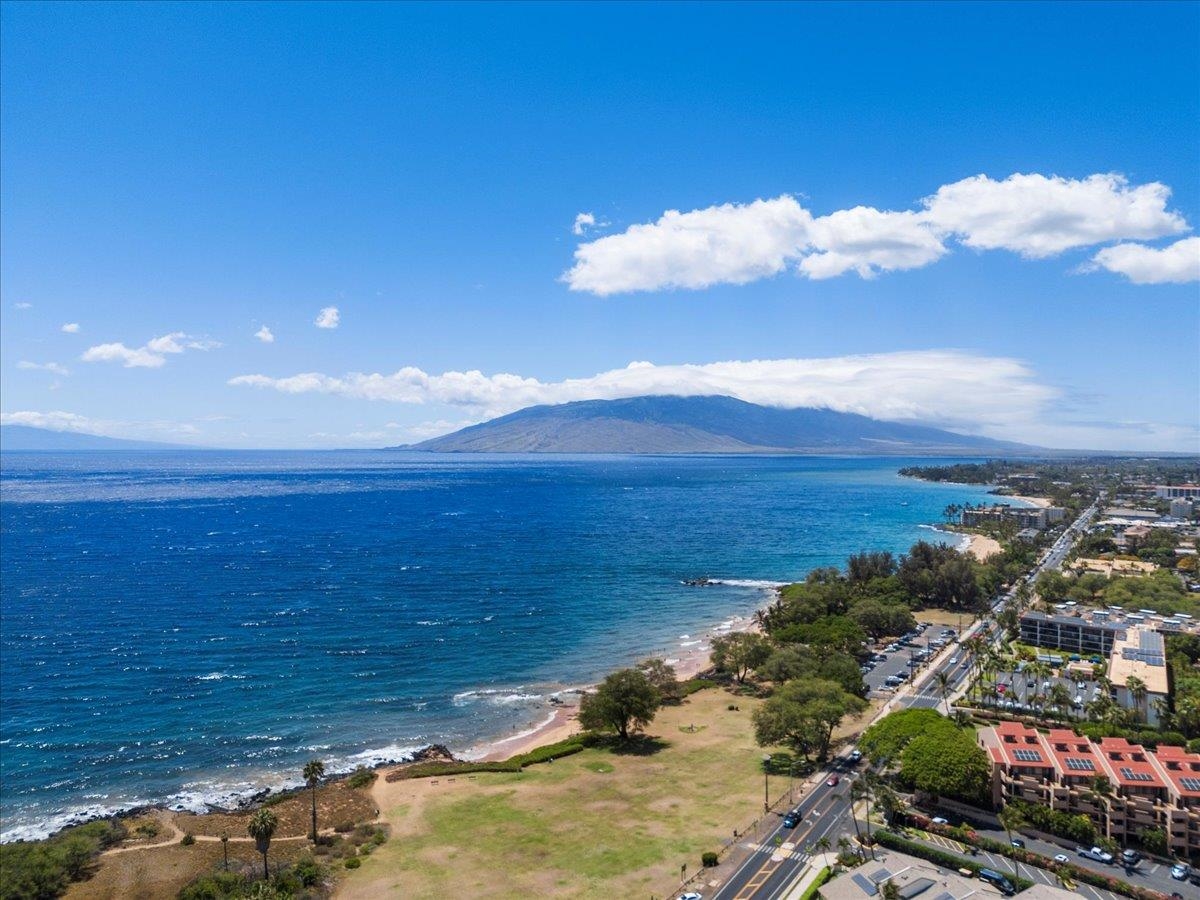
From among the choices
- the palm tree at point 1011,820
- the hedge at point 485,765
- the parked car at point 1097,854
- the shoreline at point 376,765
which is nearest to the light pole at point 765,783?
the palm tree at point 1011,820

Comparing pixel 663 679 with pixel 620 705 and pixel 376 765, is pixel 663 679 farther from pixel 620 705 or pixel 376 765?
pixel 376 765

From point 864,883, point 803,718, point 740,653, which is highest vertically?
point 803,718

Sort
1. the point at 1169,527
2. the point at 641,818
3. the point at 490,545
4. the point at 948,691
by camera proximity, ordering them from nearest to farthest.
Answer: the point at 641,818
the point at 948,691
the point at 490,545
the point at 1169,527

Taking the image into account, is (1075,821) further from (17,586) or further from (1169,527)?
(1169,527)

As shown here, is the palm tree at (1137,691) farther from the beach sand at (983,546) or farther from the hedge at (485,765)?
the beach sand at (983,546)

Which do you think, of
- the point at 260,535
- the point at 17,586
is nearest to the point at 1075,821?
the point at 17,586

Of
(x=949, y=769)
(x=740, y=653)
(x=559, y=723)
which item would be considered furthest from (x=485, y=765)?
(x=949, y=769)
